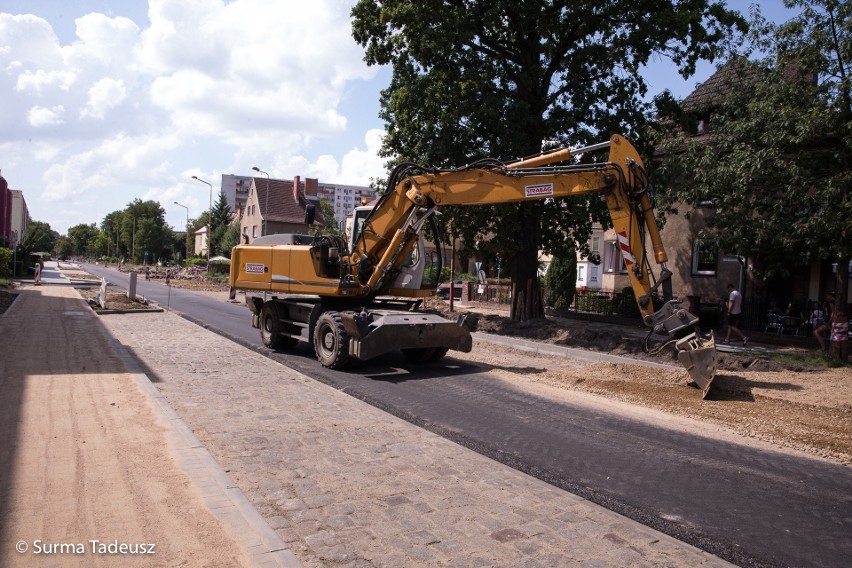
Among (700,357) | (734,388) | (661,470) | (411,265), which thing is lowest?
(661,470)

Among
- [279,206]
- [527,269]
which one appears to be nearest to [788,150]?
[527,269]

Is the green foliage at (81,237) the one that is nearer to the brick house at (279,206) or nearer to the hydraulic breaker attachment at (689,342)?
the brick house at (279,206)

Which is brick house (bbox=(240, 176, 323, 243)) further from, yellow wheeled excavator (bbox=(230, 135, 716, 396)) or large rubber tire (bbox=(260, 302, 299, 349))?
yellow wheeled excavator (bbox=(230, 135, 716, 396))

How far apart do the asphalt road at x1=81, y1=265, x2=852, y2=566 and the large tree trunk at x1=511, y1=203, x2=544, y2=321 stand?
10.1 meters

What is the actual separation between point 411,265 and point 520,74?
8885mm

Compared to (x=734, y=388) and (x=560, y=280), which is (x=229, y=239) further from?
(x=734, y=388)

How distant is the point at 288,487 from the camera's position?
5371mm

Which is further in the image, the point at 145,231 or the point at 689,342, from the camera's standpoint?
the point at 145,231

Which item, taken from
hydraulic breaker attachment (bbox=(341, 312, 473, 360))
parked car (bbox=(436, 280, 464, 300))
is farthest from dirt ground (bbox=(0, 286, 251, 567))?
parked car (bbox=(436, 280, 464, 300))

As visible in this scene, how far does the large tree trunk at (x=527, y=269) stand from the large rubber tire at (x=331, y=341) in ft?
29.6

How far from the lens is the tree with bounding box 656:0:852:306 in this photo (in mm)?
12664

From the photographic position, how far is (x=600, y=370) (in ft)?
42.1

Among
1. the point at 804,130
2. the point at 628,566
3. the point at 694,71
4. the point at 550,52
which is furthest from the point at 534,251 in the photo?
the point at 628,566

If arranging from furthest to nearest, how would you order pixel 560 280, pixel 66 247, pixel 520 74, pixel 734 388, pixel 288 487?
1. pixel 66 247
2. pixel 560 280
3. pixel 520 74
4. pixel 734 388
5. pixel 288 487
